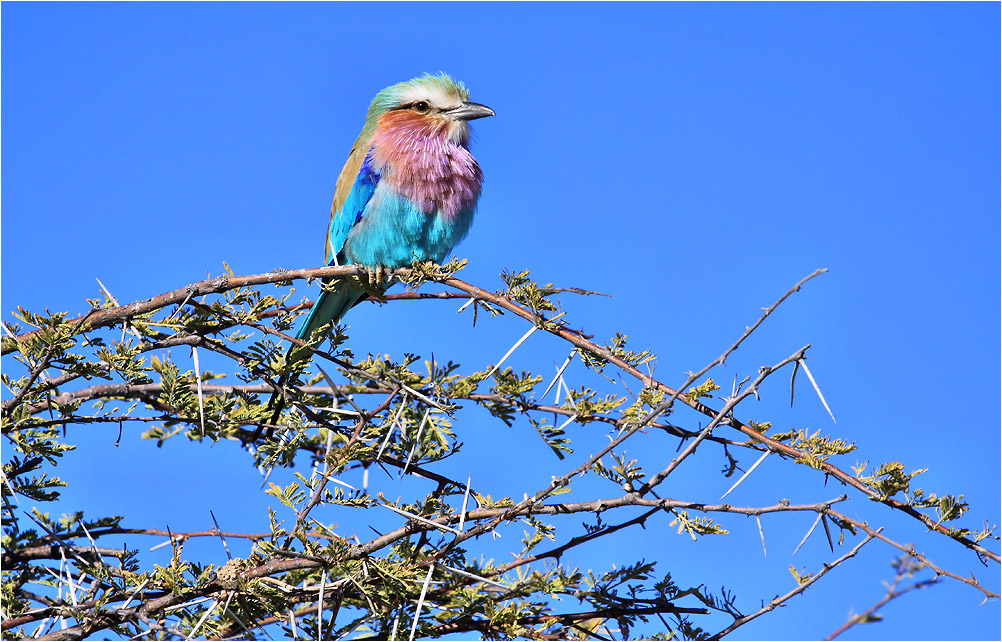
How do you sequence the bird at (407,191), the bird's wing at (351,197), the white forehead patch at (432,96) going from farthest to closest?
1. the white forehead patch at (432,96)
2. the bird's wing at (351,197)
3. the bird at (407,191)

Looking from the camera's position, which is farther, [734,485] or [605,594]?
[605,594]

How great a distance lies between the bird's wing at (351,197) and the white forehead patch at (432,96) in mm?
440

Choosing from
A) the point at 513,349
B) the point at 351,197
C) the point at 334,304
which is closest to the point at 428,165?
the point at 351,197

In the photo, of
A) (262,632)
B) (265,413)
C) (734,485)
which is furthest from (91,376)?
(734,485)

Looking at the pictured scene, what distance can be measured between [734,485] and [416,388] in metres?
1.02

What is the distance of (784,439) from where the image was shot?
9.22ft

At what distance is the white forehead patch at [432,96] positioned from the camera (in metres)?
5.74

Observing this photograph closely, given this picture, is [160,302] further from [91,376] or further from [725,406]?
[725,406]

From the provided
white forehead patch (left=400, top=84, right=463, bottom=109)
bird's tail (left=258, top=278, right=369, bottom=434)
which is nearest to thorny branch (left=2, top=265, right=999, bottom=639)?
bird's tail (left=258, top=278, right=369, bottom=434)

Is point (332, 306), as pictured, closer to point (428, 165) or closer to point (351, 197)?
point (351, 197)

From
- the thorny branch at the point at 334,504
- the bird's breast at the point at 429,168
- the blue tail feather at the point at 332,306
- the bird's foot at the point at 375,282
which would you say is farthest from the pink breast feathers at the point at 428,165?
the thorny branch at the point at 334,504

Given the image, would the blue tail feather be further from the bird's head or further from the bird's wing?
the bird's head

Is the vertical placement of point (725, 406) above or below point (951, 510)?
above

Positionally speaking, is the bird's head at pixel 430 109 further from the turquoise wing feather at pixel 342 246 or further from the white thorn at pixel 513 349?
the white thorn at pixel 513 349
